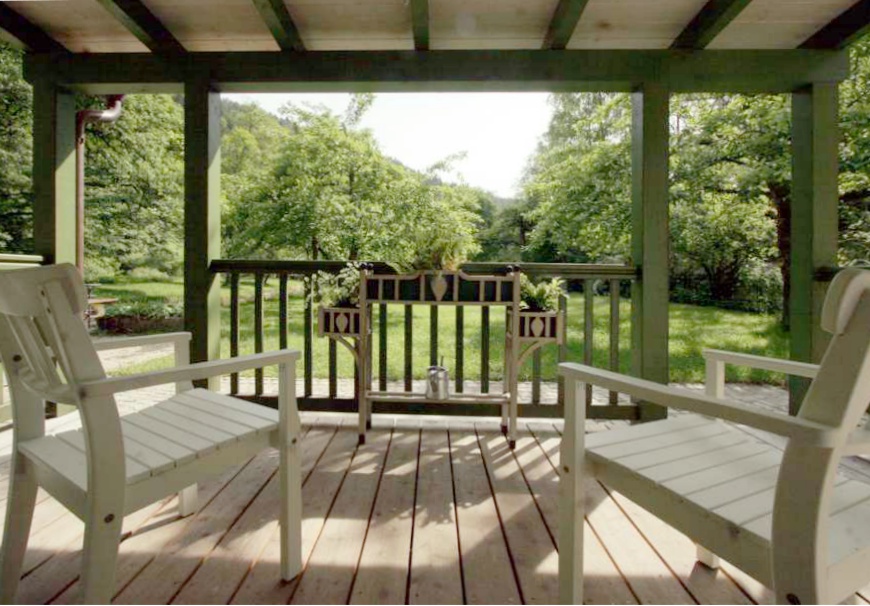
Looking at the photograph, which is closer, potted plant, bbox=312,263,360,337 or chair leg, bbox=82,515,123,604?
chair leg, bbox=82,515,123,604

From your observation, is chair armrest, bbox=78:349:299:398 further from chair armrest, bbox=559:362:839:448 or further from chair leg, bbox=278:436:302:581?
chair armrest, bbox=559:362:839:448

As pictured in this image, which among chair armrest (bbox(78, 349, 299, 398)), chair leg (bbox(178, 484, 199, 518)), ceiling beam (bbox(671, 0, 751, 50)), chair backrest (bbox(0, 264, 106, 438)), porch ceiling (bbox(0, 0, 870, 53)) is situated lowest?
chair leg (bbox(178, 484, 199, 518))

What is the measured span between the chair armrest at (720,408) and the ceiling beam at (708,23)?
92.3 inches

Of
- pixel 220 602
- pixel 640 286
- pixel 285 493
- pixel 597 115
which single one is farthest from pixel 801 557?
pixel 597 115

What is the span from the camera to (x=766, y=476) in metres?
1.03

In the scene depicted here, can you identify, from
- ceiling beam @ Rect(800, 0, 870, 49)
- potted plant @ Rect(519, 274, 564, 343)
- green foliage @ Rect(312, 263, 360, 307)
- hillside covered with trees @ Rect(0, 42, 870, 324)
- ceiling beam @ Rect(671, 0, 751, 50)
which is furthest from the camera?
hillside covered with trees @ Rect(0, 42, 870, 324)

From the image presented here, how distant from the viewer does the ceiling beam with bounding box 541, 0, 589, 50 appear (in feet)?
7.75

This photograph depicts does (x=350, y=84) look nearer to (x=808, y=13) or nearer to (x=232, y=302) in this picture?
(x=232, y=302)

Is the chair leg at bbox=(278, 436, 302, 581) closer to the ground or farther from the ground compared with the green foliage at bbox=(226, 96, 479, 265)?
closer to the ground

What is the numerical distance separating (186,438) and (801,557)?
135 cm

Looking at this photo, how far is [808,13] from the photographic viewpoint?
248 cm

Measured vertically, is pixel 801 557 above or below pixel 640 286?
below

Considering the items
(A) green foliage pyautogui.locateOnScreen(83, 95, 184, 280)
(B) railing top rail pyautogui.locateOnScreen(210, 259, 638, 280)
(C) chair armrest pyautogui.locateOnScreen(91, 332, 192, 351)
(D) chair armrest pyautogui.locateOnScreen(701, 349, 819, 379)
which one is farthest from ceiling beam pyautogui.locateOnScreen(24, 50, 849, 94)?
(A) green foliage pyautogui.locateOnScreen(83, 95, 184, 280)

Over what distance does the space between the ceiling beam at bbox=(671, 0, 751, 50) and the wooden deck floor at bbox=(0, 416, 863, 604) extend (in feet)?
8.09
